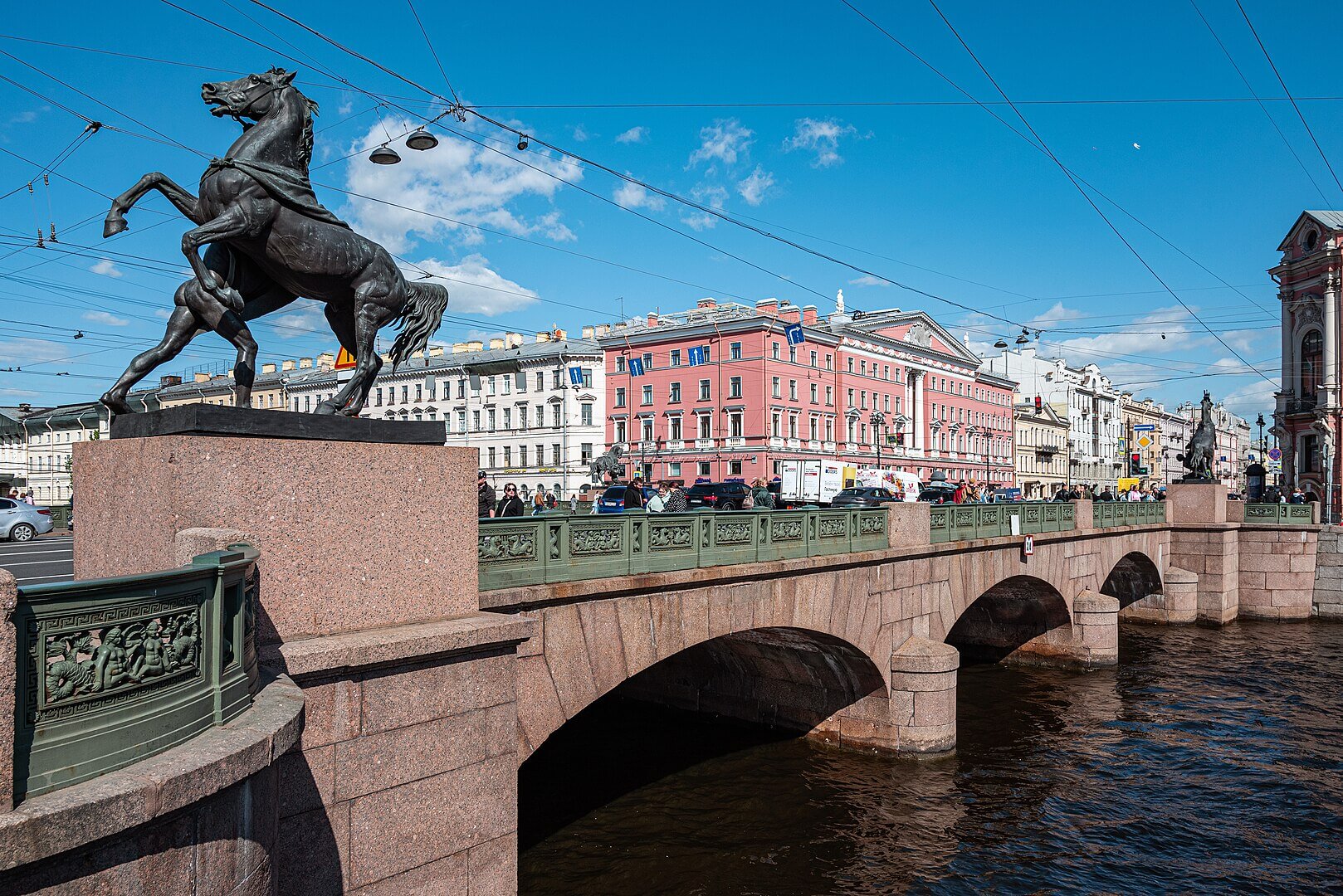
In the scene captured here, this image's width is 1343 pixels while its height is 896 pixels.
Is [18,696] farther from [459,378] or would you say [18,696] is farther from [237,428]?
[459,378]

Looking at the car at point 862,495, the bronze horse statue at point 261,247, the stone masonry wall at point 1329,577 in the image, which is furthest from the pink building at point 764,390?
the bronze horse statue at point 261,247

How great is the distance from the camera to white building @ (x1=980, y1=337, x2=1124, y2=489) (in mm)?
90938

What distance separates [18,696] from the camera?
9.09 feet

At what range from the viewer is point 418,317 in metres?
6.79

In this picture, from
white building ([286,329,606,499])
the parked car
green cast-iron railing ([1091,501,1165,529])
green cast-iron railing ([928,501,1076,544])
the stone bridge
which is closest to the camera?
the stone bridge

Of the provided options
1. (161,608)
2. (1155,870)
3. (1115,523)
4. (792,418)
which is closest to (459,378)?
(792,418)

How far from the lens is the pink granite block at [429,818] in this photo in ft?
17.7

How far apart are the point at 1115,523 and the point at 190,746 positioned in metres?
25.5

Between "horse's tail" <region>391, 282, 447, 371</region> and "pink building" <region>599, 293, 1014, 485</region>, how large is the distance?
138 ft

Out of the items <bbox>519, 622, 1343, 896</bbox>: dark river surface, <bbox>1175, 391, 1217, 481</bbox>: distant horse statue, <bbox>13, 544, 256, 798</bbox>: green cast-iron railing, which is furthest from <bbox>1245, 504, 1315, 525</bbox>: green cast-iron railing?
<bbox>13, 544, 256, 798</bbox>: green cast-iron railing

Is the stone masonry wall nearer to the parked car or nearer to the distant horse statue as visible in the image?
the distant horse statue

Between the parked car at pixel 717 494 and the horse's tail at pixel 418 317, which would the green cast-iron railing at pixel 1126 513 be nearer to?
the parked car at pixel 717 494

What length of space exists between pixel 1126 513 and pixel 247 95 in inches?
1009

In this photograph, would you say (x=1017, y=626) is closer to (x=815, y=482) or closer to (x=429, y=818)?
(x=815, y=482)
